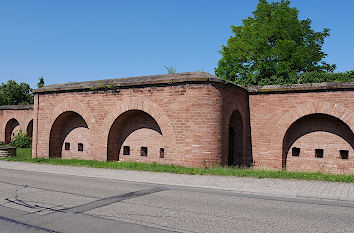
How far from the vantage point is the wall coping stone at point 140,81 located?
42.5 feet

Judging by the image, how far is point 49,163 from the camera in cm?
1541

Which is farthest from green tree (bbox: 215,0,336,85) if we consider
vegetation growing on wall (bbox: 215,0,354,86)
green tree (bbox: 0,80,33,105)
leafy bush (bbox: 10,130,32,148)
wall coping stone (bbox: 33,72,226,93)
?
green tree (bbox: 0,80,33,105)

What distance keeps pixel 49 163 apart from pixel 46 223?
10.5 m

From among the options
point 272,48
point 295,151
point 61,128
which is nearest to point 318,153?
point 295,151

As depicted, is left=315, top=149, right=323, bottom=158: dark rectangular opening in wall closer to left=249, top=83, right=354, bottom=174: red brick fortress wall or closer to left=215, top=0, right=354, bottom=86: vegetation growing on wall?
left=249, top=83, right=354, bottom=174: red brick fortress wall

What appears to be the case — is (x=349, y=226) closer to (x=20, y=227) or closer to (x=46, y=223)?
(x=46, y=223)

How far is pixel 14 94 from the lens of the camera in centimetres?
4988

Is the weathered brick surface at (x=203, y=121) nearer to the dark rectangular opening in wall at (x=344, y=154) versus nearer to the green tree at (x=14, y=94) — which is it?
the dark rectangular opening in wall at (x=344, y=154)

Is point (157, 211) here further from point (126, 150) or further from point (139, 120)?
point (126, 150)

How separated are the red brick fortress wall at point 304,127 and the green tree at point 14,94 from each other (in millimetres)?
44939

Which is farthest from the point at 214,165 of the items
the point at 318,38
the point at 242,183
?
the point at 318,38

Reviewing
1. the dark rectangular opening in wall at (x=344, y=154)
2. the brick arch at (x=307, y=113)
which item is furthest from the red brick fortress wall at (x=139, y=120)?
the dark rectangular opening in wall at (x=344, y=154)

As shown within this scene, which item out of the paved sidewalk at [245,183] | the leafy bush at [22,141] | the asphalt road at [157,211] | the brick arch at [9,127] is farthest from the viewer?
the brick arch at [9,127]

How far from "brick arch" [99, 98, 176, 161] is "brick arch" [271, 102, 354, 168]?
485 centimetres
